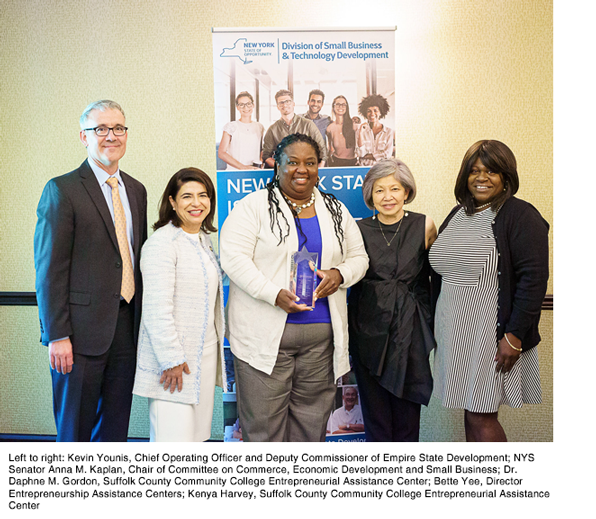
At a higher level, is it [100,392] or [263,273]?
[263,273]

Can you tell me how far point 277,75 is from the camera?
8.73ft

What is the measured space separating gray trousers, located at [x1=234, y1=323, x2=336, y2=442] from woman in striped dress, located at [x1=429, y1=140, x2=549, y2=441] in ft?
1.91

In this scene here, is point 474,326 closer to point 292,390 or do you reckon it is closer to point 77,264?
point 292,390

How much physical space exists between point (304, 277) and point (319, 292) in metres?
0.10

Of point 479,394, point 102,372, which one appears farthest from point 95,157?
point 479,394

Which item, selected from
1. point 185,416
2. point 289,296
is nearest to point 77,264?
point 185,416

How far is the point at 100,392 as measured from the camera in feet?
7.42

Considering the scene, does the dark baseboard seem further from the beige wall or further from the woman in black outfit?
the woman in black outfit

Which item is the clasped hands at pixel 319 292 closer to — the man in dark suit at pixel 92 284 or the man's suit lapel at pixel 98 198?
the man in dark suit at pixel 92 284

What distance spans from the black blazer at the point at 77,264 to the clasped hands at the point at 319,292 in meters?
0.77

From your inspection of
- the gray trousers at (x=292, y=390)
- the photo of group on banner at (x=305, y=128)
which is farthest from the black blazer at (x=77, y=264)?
the photo of group on banner at (x=305, y=128)

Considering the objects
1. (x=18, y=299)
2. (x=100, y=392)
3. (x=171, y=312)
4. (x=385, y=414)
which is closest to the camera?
(x=171, y=312)
